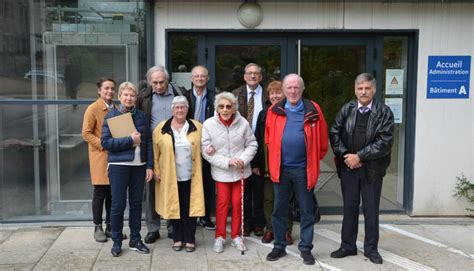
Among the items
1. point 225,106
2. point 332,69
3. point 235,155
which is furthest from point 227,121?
point 332,69

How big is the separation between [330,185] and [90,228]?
118 inches

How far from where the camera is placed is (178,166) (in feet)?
16.4

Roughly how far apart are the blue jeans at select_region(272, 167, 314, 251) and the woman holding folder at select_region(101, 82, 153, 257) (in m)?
1.27

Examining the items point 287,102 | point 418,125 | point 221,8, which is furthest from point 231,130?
point 418,125

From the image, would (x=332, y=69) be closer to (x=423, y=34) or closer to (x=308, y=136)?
(x=423, y=34)

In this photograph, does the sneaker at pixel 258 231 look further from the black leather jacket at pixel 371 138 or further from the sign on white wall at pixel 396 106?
the sign on white wall at pixel 396 106

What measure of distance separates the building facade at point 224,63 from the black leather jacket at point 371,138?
142 centimetres

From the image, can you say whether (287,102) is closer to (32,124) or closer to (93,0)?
(93,0)

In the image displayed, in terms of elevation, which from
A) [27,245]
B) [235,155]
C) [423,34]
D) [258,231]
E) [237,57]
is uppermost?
[423,34]

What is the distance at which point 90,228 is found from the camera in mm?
5984

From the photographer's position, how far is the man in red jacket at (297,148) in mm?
4703

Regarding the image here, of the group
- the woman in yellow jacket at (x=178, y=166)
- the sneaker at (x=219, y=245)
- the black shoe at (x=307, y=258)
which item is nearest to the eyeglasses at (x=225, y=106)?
the woman in yellow jacket at (x=178, y=166)

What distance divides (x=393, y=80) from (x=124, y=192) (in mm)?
3608

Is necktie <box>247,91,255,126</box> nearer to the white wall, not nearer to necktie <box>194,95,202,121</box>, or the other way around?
necktie <box>194,95,202,121</box>
